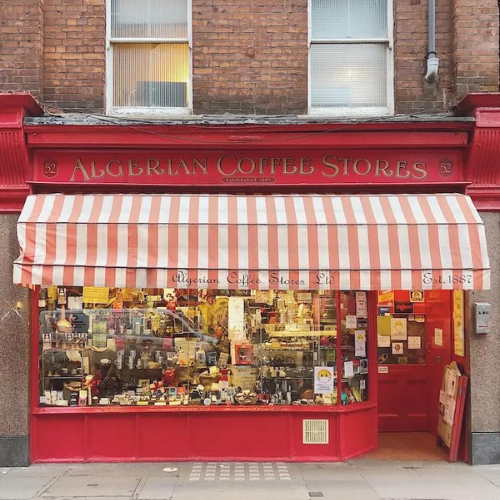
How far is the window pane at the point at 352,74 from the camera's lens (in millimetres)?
8469

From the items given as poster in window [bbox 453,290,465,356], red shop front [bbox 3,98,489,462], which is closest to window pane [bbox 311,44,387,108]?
red shop front [bbox 3,98,489,462]

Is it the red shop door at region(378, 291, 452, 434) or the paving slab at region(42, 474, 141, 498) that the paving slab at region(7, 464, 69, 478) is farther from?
the red shop door at region(378, 291, 452, 434)

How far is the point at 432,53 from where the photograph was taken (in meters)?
7.95

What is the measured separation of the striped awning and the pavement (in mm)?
2366

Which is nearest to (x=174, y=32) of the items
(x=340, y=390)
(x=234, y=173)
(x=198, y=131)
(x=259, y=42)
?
(x=259, y=42)

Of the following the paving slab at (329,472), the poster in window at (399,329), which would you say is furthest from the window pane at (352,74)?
the paving slab at (329,472)

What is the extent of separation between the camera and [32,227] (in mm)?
7207

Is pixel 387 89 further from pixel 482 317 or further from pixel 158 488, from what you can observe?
pixel 158 488

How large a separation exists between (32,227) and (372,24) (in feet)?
18.4

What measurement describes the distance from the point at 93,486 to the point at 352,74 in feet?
21.6

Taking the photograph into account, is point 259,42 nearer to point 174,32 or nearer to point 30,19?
point 174,32

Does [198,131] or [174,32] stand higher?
[174,32]

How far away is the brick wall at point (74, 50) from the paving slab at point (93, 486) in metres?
4.89

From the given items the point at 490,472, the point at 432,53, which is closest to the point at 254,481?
the point at 490,472
